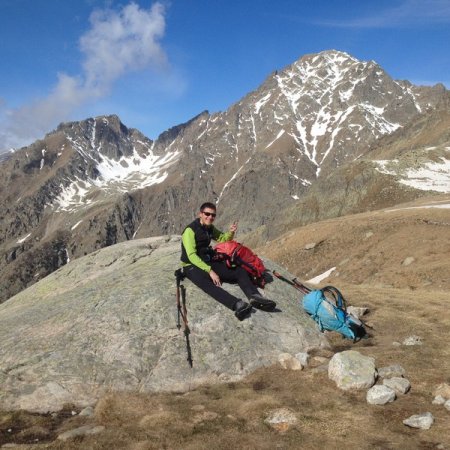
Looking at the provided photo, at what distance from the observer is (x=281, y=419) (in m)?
10.2

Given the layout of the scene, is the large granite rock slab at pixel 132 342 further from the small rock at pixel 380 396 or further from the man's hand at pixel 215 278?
the small rock at pixel 380 396

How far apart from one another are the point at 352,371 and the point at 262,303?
410cm

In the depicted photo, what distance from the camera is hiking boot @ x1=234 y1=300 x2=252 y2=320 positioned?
1437cm

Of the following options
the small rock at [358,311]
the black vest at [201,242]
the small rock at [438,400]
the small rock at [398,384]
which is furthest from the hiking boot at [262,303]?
the small rock at [438,400]

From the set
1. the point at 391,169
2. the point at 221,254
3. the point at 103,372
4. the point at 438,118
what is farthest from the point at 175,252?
the point at 438,118

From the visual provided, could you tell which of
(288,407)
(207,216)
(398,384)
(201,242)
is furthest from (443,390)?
(207,216)

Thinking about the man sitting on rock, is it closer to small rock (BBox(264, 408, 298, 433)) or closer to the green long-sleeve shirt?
the green long-sleeve shirt

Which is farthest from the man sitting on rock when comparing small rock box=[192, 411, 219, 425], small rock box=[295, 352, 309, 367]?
small rock box=[192, 411, 219, 425]

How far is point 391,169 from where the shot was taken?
10312cm

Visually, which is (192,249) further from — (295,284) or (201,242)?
(295,284)

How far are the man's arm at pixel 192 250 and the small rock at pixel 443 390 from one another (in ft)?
25.1

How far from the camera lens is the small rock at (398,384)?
11.2 m

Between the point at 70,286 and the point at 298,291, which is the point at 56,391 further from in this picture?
the point at 298,291

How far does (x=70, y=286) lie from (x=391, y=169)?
9678 cm
